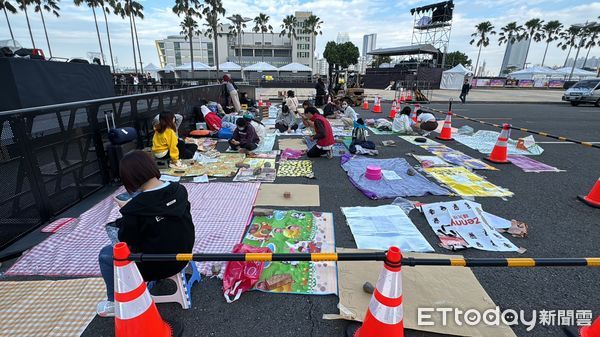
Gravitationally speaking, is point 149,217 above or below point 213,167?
above

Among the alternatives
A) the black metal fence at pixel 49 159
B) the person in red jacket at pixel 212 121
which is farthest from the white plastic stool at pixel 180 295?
the person in red jacket at pixel 212 121

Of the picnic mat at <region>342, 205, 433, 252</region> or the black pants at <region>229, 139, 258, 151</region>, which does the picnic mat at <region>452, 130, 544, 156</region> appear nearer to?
the picnic mat at <region>342, 205, 433, 252</region>

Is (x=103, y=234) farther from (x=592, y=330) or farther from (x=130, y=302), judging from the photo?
(x=592, y=330)

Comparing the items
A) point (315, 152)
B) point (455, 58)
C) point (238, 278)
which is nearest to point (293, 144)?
point (315, 152)

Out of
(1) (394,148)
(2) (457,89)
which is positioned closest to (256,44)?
(2) (457,89)

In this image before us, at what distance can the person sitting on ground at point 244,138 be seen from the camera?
288 inches

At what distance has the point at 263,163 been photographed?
20.8 feet

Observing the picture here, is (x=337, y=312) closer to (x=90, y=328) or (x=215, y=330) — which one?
(x=215, y=330)

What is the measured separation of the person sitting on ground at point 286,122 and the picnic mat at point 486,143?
555 cm

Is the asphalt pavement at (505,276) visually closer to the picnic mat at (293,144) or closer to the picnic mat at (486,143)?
the picnic mat at (486,143)

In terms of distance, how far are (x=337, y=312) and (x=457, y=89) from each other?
126 feet

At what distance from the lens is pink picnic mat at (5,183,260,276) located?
2.87 metres

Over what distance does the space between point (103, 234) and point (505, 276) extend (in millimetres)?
4656

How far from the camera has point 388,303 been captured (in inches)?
69.9
